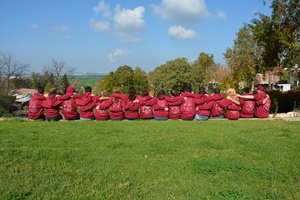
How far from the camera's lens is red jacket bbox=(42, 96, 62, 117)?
1467 centimetres

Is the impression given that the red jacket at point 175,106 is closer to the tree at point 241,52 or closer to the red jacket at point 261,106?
the red jacket at point 261,106

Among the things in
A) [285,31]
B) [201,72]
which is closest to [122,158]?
[285,31]

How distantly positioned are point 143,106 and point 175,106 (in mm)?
1263

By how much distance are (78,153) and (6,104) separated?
3857cm

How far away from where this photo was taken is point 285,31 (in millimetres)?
21203

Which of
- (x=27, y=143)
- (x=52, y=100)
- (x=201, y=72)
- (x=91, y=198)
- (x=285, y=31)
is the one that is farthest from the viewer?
(x=201, y=72)

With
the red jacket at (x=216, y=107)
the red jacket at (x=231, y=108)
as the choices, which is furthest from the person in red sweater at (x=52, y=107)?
the red jacket at (x=231, y=108)

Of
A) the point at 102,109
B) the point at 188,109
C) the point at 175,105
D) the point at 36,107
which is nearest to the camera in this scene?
the point at 36,107

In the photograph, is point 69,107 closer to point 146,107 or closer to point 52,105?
point 52,105

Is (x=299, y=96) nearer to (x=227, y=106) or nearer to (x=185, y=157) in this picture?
(x=227, y=106)

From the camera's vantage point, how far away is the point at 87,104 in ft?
49.0

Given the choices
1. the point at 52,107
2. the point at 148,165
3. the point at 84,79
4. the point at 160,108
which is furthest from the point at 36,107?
the point at 84,79

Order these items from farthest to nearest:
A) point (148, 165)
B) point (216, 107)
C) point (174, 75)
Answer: point (174, 75) < point (216, 107) < point (148, 165)

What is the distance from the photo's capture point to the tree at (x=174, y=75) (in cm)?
7588
